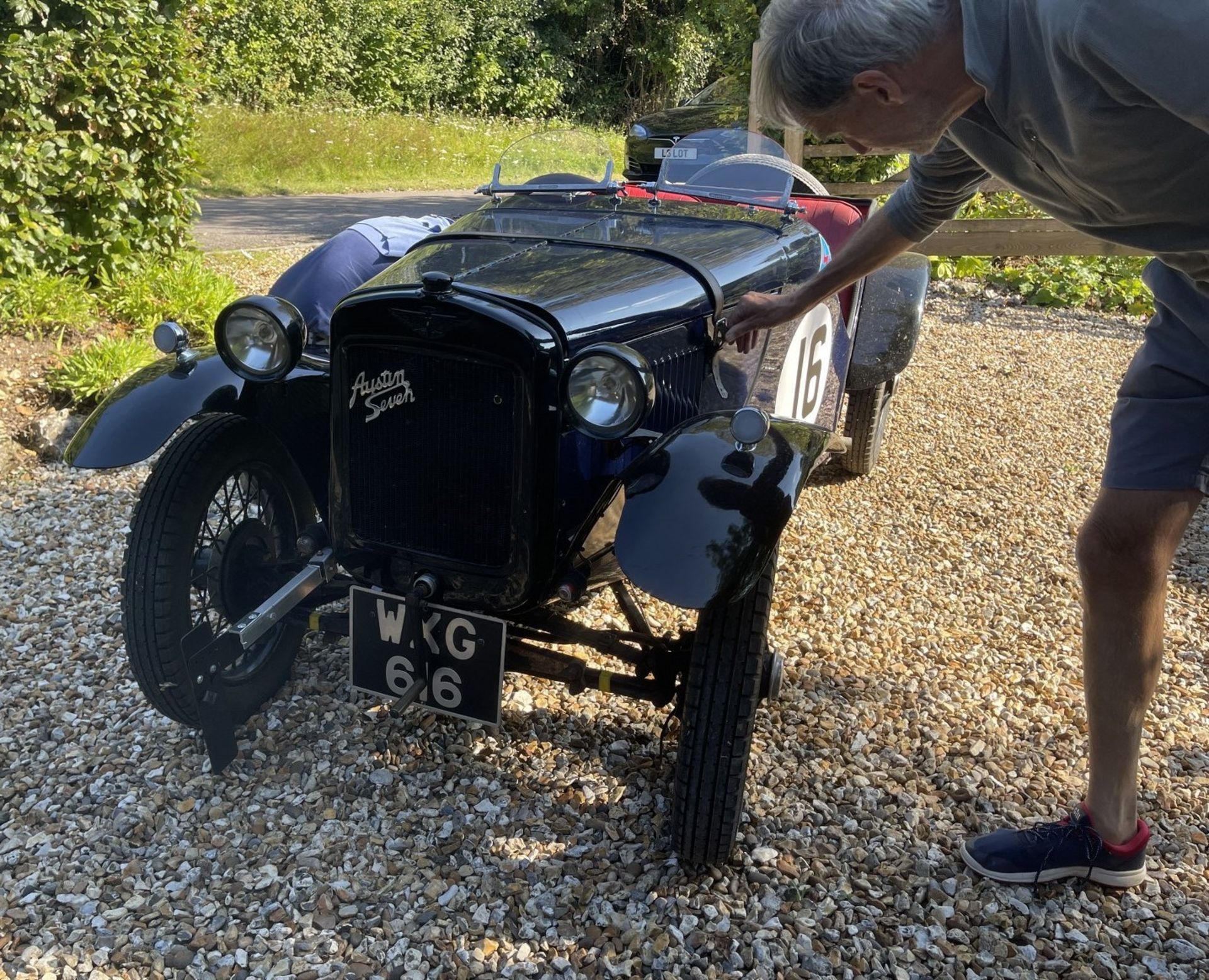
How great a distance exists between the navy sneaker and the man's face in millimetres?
1603

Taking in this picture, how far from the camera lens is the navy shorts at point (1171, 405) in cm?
197

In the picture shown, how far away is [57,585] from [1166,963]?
363cm

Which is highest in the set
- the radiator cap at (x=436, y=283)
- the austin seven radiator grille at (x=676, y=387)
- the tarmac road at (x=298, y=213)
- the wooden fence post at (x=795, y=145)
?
the wooden fence post at (x=795, y=145)

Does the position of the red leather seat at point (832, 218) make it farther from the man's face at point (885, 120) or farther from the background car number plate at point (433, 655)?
the background car number plate at point (433, 655)

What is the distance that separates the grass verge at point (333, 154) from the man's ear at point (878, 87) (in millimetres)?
10497

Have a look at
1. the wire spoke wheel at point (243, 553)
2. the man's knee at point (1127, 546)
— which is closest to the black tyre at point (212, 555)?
the wire spoke wheel at point (243, 553)

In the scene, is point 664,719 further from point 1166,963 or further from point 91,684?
point 91,684

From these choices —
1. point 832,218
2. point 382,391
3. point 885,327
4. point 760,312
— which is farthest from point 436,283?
point 885,327

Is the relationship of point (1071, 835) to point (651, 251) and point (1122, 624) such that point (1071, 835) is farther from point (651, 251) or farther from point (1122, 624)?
point (651, 251)

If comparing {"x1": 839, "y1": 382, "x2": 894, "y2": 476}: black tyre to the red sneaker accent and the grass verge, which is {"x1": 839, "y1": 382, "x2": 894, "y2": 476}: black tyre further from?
the grass verge

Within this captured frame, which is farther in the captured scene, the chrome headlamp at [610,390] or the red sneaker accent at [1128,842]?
the red sneaker accent at [1128,842]

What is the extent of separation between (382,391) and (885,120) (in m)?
1.28

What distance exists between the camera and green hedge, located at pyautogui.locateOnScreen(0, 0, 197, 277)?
5.15 meters

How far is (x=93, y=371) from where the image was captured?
4809 millimetres
